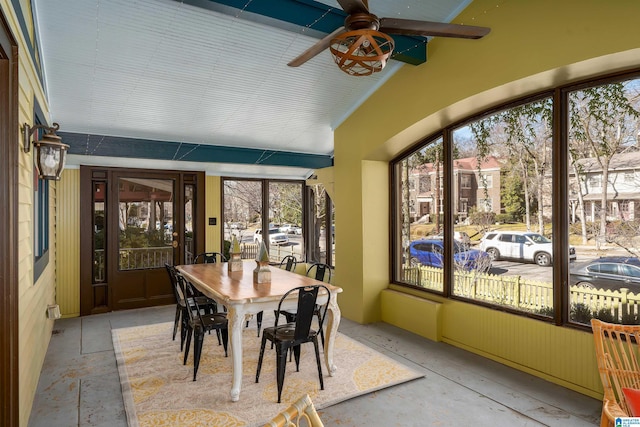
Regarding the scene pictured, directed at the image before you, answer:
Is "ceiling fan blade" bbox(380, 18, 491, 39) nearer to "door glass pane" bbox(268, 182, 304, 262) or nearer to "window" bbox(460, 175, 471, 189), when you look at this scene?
"window" bbox(460, 175, 471, 189)

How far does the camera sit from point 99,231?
5945 millimetres

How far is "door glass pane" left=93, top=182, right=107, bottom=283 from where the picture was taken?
591 cm

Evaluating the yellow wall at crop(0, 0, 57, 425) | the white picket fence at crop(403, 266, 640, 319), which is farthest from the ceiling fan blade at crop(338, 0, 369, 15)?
the white picket fence at crop(403, 266, 640, 319)

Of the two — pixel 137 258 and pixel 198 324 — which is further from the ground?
pixel 137 258

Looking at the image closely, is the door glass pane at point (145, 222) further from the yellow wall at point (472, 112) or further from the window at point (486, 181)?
the window at point (486, 181)

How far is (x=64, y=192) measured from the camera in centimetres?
561

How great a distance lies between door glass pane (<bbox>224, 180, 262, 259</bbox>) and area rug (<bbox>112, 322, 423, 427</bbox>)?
3045 mm

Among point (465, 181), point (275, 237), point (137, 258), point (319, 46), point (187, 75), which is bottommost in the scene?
point (137, 258)

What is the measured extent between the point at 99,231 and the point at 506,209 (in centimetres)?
571

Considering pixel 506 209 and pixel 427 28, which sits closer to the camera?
pixel 427 28

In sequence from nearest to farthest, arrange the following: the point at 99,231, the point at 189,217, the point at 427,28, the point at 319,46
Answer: the point at 427,28 → the point at 319,46 → the point at 99,231 → the point at 189,217

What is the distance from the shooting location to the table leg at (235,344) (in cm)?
298

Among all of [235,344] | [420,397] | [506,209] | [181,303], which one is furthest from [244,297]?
[506,209]

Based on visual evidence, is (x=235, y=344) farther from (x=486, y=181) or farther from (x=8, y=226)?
(x=486, y=181)
